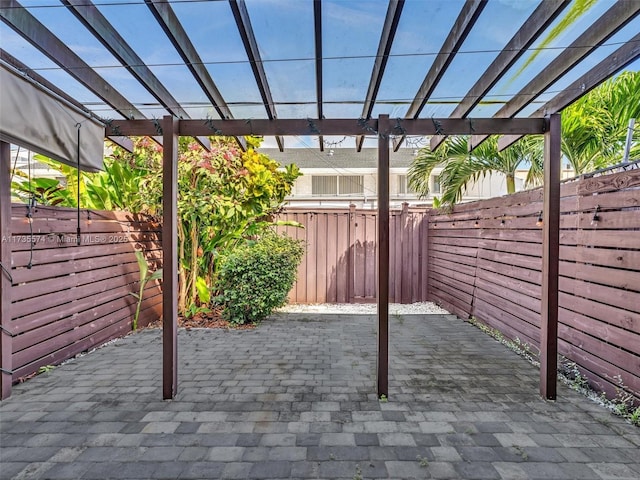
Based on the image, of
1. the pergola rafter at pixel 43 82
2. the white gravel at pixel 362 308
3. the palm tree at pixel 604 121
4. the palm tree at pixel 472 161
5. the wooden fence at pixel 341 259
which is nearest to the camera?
the pergola rafter at pixel 43 82

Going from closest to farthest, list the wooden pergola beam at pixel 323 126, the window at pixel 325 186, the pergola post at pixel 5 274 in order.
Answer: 1. the pergola post at pixel 5 274
2. the wooden pergola beam at pixel 323 126
3. the window at pixel 325 186

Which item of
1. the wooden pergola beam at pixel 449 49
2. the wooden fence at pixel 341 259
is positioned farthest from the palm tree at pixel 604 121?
the wooden fence at pixel 341 259

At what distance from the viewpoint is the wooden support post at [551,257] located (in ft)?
9.20

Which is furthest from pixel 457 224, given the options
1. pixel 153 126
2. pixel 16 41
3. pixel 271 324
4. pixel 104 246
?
pixel 16 41

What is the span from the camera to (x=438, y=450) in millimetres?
2164

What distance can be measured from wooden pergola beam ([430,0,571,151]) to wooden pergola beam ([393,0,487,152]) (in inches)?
14.9

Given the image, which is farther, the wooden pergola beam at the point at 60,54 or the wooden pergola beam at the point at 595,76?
the wooden pergola beam at the point at 595,76

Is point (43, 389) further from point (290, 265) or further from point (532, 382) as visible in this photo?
point (532, 382)

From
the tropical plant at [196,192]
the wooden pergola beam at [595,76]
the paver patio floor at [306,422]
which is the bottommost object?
the paver patio floor at [306,422]

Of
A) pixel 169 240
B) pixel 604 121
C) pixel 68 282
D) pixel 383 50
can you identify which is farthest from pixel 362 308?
pixel 383 50

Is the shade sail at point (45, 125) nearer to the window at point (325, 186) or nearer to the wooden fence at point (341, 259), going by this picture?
the wooden fence at point (341, 259)

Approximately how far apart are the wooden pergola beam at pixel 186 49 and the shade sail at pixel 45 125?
110 centimetres

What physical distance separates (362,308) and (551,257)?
3.99 metres

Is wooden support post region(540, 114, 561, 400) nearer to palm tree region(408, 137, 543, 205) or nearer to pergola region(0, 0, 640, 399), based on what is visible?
pergola region(0, 0, 640, 399)
